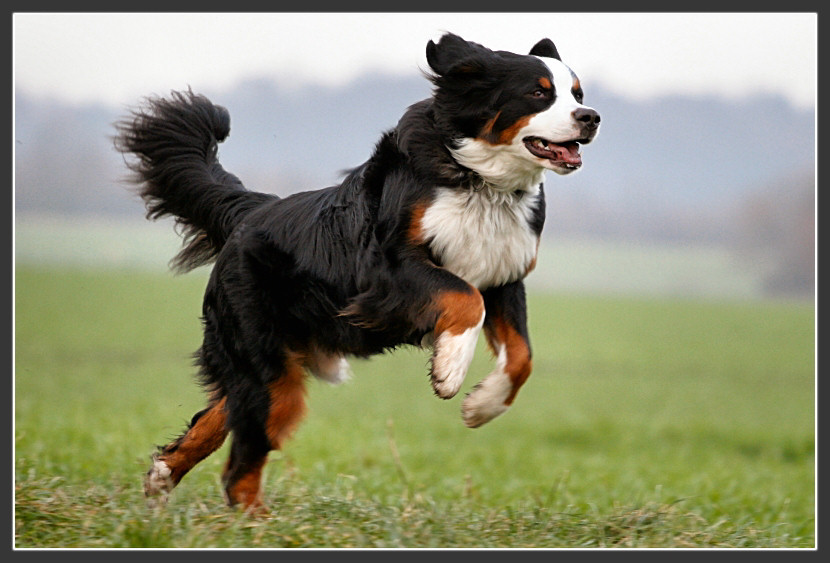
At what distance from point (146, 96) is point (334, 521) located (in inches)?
101

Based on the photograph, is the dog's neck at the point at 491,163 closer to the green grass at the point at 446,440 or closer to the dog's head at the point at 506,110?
the dog's head at the point at 506,110

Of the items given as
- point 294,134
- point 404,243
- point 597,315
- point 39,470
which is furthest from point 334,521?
point 597,315

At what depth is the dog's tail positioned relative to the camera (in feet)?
18.2

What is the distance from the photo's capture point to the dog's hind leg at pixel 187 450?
525 centimetres

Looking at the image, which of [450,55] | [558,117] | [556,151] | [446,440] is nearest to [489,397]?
[556,151]

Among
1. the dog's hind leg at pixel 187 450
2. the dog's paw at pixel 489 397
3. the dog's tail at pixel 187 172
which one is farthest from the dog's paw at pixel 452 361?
the dog's tail at pixel 187 172

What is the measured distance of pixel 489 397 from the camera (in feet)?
15.2

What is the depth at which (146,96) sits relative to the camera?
5.65 metres

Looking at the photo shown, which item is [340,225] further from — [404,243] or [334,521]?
[334,521]

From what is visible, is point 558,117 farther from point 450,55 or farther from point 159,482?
point 159,482

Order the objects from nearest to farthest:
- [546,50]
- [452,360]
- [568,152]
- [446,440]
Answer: [452,360]
[568,152]
[546,50]
[446,440]

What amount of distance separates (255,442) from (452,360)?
1.26 m

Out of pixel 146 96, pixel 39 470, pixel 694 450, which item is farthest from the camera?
pixel 694 450

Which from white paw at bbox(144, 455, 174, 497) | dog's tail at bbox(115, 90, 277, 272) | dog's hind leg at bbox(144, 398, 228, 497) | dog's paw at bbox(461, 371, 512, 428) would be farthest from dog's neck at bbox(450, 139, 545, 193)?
white paw at bbox(144, 455, 174, 497)
